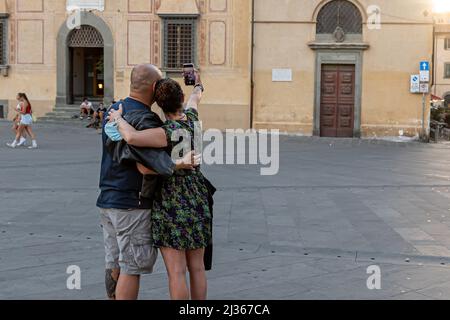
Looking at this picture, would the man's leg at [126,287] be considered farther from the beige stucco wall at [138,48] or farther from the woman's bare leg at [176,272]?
the beige stucco wall at [138,48]

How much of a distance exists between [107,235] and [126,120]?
0.88m

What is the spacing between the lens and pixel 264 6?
25328 mm

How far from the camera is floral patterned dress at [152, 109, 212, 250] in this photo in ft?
15.0

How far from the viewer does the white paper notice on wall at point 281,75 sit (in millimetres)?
25516

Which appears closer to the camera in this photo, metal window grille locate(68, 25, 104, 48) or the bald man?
the bald man

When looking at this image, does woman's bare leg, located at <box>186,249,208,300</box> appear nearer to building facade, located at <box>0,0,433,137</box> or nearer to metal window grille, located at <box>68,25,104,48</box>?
building facade, located at <box>0,0,433,137</box>

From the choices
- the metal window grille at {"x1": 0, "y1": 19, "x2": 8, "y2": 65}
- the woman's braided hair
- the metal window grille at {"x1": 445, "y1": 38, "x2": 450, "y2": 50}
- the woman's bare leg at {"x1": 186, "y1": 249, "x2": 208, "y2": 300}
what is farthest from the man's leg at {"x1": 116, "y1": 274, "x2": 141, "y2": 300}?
the metal window grille at {"x1": 445, "y1": 38, "x2": 450, "y2": 50}

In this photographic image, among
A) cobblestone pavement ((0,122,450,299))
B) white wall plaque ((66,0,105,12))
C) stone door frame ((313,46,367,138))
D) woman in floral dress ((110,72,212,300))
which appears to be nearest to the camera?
woman in floral dress ((110,72,212,300))

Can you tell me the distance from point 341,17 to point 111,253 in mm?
21515

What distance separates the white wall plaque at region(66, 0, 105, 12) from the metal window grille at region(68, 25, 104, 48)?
0.75 meters

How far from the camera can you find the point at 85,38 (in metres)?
27.0

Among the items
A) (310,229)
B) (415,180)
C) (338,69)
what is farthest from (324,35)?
(310,229)

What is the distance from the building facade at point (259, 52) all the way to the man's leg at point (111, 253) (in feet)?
68.5

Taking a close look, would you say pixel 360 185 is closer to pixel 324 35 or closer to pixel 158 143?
pixel 158 143
